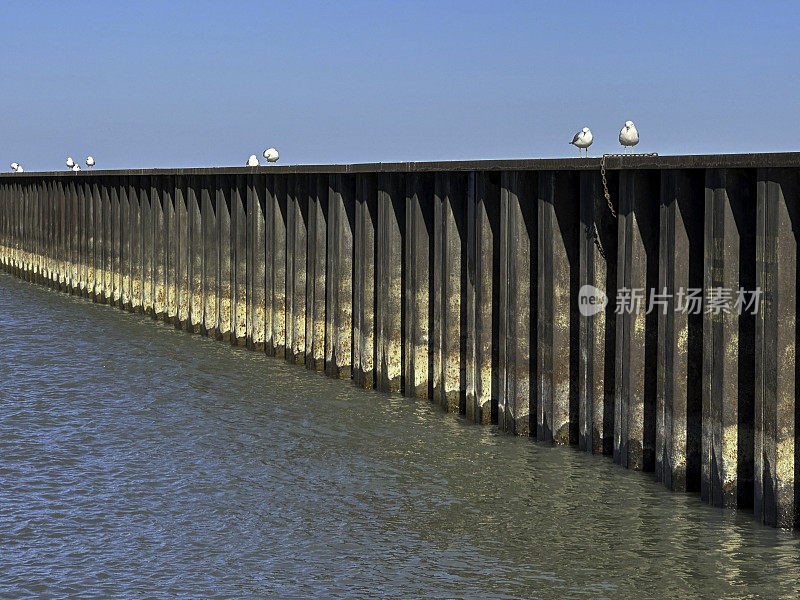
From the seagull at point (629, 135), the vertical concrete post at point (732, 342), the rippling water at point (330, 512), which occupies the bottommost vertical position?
the rippling water at point (330, 512)

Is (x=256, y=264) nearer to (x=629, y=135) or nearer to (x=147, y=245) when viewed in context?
(x=147, y=245)

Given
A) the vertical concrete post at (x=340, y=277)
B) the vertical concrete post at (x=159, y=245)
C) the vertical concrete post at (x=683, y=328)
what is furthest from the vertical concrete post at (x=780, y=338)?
the vertical concrete post at (x=159, y=245)

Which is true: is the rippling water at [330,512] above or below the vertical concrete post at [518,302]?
below

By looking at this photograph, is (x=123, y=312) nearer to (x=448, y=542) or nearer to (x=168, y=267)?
(x=168, y=267)

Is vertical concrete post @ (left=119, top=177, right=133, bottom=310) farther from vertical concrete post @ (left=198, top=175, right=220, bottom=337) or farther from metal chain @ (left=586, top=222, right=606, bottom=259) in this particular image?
metal chain @ (left=586, top=222, right=606, bottom=259)

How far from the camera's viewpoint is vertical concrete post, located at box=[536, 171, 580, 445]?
1405 centimetres

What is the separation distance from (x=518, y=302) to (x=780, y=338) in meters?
4.56

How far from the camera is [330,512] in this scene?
11.7 meters

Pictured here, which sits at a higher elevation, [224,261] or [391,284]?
[224,261]

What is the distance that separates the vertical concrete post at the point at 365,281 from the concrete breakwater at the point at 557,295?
0.11 ft

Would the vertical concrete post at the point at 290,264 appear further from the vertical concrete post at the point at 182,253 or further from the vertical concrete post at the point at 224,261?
the vertical concrete post at the point at 182,253

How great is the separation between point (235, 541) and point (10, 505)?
9.64ft

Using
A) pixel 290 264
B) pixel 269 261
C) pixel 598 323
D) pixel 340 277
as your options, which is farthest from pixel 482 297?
pixel 269 261

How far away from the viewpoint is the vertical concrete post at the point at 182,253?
26531 millimetres
